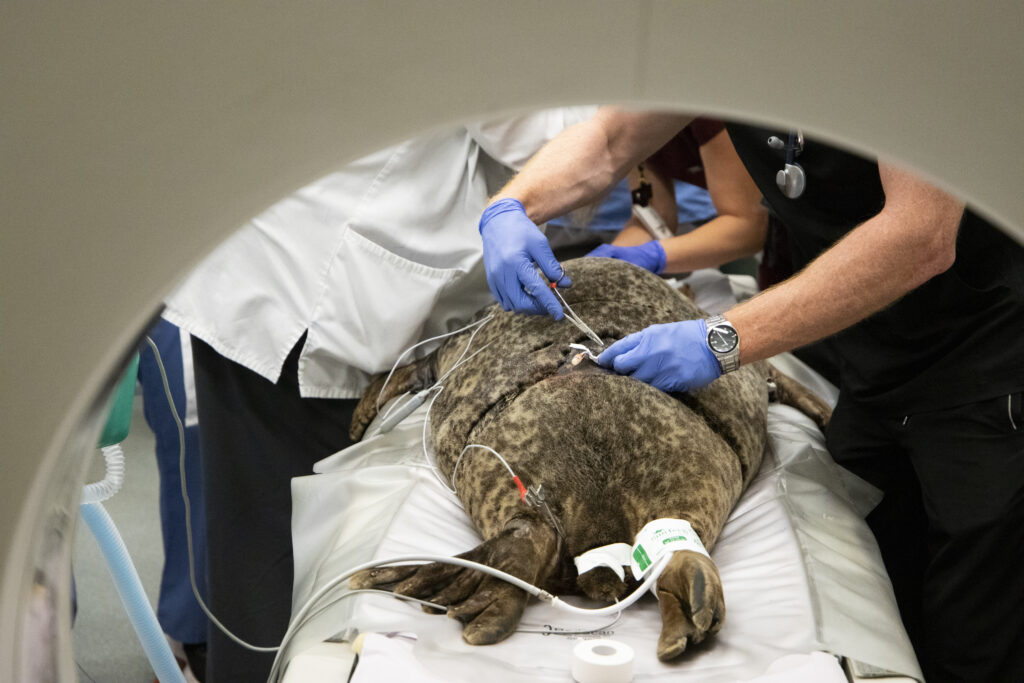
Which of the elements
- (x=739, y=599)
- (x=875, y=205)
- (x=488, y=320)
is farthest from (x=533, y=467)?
(x=875, y=205)

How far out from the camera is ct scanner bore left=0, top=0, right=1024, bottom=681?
487 mm

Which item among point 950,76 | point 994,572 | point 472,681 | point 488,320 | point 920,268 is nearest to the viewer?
point 950,76

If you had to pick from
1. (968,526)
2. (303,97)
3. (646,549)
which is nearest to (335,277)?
(646,549)

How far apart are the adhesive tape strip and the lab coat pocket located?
1.06m

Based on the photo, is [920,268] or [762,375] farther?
[762,375]

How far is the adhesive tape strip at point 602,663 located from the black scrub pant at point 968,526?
0.88 metres

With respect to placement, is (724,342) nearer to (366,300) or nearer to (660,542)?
(660,542)

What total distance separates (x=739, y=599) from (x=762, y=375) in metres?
0.76

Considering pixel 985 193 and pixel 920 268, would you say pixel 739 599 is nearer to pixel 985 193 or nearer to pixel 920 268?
pixel 920 268

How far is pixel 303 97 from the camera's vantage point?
1.70 feet

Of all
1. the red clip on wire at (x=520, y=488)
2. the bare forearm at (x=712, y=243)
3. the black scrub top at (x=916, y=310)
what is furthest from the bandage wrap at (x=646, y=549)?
the bare forearm at (x=712, y=243)

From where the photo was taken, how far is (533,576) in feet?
4.60

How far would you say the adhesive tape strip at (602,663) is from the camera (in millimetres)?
1181

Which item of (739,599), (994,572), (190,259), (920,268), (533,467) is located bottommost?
(994,572)
